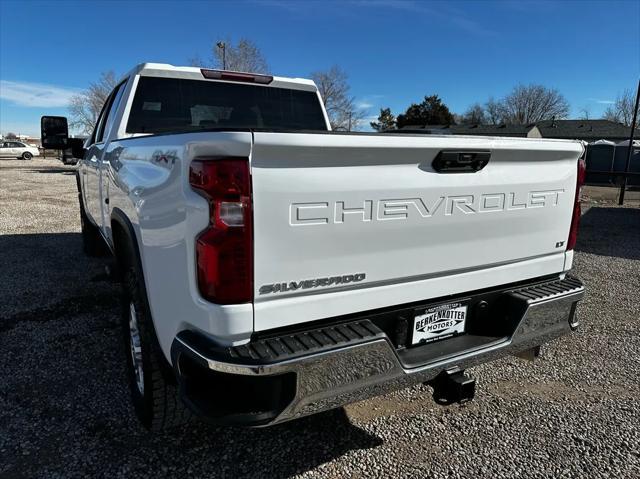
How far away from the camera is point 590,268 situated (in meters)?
6.98

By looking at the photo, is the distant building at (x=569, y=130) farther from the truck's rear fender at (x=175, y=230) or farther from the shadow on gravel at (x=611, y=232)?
the truck's rear fender at (x=175, y=230)

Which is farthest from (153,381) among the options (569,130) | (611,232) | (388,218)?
(569,130)

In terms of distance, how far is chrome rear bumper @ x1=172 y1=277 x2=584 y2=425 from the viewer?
1811 mm

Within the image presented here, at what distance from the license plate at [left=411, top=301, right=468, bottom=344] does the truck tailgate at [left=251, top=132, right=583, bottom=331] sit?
9 cm

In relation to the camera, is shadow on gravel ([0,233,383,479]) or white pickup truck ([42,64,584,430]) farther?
shadow on gravel ([0,233,383,479])

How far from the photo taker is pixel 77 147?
551 centimetres

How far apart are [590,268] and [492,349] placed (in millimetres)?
5478

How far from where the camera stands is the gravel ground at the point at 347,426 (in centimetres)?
254

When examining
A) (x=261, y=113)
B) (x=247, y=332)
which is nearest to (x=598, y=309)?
(x=261, y=113)

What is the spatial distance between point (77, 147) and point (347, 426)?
454cm

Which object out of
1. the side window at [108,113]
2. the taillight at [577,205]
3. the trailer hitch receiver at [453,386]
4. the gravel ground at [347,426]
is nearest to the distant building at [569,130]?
the side window at [108,113]

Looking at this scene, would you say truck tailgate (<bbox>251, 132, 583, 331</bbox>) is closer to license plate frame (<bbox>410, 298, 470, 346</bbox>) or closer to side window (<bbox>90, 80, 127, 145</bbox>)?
license plate frame (<bbox>410, 298, 470, 346</bbox>)

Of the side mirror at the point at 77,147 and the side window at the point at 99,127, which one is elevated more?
the side window at the point at 99,127

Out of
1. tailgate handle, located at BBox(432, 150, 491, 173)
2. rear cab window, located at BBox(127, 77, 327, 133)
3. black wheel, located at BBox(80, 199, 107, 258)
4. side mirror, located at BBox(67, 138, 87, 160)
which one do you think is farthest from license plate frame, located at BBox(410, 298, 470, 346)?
black wheel, located at BBox(80, 199, 107, 258)
